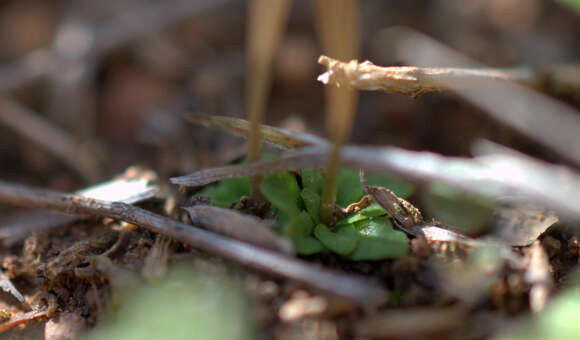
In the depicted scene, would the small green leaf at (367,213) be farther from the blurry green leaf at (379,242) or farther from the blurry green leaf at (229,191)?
the blurry green leaf at (229,191)

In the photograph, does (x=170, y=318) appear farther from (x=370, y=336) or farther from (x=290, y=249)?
(x=370, y=336)

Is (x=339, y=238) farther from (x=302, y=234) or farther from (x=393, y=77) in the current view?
(x=393, y=77)

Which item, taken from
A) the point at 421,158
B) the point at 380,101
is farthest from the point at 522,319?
the point at 380,101

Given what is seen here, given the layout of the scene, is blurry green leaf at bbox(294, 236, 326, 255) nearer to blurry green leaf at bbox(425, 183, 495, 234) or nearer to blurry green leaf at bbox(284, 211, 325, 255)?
blurry green leaf at bbox(284, 211, 325, 255)

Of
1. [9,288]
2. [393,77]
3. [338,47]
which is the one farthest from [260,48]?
[9,288]

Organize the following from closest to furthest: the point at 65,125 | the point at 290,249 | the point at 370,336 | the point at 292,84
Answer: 1. the point at 370,336
2. the point at 290,249
3. the point at 65,125
4. the point at 292,84

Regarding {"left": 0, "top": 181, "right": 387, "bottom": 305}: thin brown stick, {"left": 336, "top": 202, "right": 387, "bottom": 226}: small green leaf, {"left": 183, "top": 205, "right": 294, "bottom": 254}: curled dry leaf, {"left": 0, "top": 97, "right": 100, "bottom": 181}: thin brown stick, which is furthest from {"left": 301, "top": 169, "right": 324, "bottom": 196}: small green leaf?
{"left": 0, "top": 97, "right": 100, "bottom": 181}: thin brown stick
